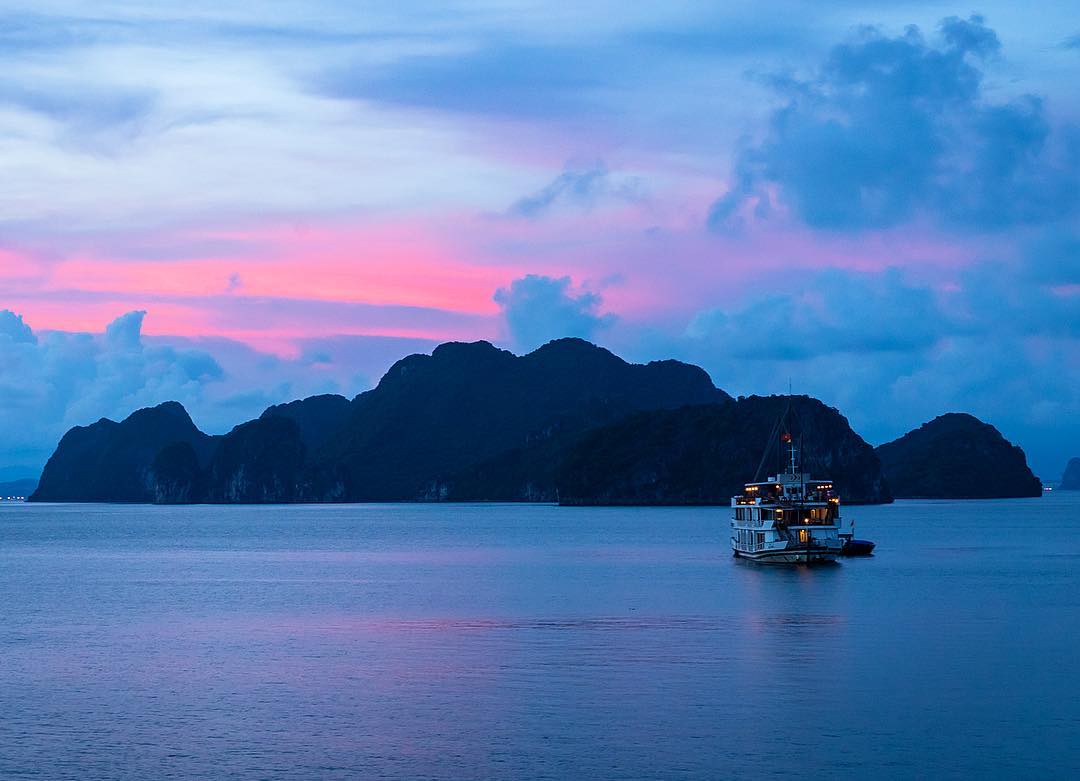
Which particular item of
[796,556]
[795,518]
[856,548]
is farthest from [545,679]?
[856,548]

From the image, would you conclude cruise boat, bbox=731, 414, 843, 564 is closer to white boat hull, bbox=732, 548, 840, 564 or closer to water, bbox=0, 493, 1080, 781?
white boat hull, bbox=732, 548, 840, 564

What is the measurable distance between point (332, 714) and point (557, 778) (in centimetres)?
1245

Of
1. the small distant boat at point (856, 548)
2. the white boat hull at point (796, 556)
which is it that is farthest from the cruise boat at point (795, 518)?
the small distant boat at point (856, 548)

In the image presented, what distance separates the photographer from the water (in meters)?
39.3

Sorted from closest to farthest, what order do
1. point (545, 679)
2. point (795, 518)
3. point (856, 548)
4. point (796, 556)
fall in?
point (545, 679) < point (796, 556) < point (795, 518) < point (856, 548)

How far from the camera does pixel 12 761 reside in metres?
39.0

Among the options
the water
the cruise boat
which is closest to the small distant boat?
the cruise boat

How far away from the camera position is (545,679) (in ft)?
173

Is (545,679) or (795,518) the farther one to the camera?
(795,518)

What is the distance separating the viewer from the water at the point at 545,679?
3928cm

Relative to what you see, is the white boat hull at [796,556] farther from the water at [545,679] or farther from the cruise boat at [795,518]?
the water at [545,679]

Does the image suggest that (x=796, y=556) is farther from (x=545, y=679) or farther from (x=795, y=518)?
(x=545, y=679)

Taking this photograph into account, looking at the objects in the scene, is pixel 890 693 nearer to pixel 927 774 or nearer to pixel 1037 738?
pixel 1037 738

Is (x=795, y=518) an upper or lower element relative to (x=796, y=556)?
upper
